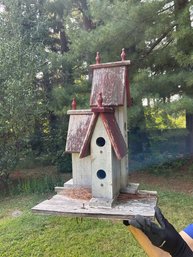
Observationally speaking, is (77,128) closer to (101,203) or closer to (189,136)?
(101,203)

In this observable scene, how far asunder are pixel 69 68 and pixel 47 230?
3956mm

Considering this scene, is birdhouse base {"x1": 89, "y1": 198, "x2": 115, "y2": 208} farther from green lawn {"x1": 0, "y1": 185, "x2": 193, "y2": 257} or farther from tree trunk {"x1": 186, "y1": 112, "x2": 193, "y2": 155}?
tree trunk {"x1": 186, "y1": 112, "x2": 193, "y2": 155}

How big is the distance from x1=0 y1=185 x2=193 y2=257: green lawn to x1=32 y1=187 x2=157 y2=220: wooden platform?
124cm

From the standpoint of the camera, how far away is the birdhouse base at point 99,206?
1.65m

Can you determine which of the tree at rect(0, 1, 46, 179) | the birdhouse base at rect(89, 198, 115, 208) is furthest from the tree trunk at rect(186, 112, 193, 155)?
the birdhouse base at rect(89, 198, 115, 208)

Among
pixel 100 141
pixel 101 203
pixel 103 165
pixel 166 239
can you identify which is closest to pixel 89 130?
pixel 100 141

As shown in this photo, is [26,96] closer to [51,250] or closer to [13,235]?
[13,235]

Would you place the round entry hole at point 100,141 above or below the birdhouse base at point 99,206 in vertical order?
above

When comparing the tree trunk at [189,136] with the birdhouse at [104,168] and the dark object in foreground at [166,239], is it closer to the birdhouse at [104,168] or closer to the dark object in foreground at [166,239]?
the birdhouse at [104,168]

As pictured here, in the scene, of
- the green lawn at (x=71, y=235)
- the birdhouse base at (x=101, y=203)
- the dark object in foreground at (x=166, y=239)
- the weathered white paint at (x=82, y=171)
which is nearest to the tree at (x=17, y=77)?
the green lawn at (x=71, y=235)

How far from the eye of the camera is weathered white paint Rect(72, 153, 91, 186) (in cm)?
212

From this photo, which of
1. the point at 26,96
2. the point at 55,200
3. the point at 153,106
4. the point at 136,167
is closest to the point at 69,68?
the point at 26,96

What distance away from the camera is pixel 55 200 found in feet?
6.11

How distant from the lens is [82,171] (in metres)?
2.13
